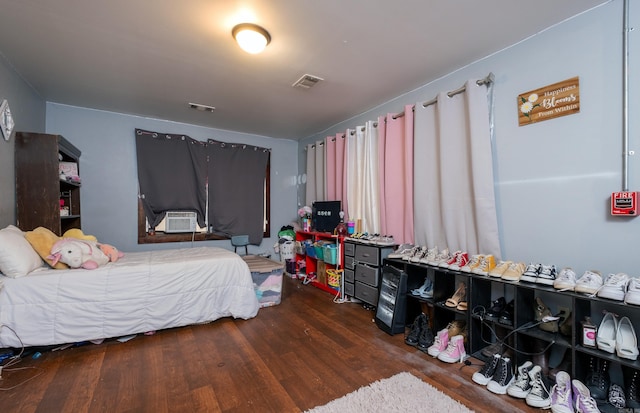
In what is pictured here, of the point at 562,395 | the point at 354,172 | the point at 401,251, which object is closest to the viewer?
the point at 562,395

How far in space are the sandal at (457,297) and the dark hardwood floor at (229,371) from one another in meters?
0.47

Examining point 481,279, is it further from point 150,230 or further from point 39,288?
point 150,230

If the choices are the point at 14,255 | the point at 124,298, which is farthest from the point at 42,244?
the point at 124,298

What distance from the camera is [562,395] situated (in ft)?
5.41

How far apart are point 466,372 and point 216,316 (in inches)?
89.8

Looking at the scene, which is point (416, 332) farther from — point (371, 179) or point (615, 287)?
point (371, 179)

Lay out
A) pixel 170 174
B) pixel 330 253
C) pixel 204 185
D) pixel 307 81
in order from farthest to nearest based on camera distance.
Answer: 1. pixel 204 185
2. pixel 170 174
3. pixel 330 253
4. pixel 307 81

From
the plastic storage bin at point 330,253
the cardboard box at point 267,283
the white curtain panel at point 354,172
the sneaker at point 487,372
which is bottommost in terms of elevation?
the sneaker at point 487,372

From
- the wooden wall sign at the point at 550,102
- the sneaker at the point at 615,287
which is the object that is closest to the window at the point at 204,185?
the wooden wall sign at the point at 550,102

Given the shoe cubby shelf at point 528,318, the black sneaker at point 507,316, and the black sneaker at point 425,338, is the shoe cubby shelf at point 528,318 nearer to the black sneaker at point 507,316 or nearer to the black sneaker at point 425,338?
the black sneaker at point 507,316

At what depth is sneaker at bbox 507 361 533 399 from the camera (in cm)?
175

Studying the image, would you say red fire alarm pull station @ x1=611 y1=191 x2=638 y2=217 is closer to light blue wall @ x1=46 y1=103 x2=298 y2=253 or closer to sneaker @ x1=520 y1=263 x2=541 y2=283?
sneaker @ x1=520 y1=263 x2=541 y2=283

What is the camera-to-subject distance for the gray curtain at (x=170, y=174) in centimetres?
414

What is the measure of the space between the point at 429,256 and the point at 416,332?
0.69 meters
